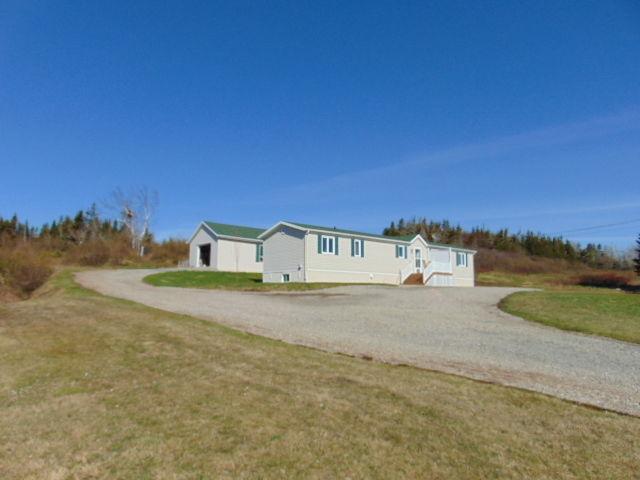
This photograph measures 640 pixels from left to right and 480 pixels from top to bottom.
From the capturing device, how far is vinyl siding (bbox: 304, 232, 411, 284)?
28953 millimetres

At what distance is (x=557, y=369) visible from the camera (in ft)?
26.0

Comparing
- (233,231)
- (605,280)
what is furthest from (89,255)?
(605,280)

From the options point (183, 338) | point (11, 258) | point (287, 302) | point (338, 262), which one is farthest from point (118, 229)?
point (183, 338)

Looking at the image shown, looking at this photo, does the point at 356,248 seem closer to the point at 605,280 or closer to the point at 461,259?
the point at 461,259

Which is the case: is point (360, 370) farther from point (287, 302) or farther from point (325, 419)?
point (287, 302)

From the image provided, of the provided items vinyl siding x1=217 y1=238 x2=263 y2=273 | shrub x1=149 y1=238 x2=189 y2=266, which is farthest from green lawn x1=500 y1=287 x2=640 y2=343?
shrub x1=149 y1=238 x2=189 y2=266

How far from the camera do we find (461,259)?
4138 cm

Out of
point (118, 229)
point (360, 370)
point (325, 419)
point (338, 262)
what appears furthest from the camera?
point (118, 229)

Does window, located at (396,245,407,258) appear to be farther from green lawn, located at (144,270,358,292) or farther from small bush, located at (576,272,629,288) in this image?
small bush, located at (576,272,629,288)

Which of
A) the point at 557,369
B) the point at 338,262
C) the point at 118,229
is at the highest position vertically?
the point at 118,229

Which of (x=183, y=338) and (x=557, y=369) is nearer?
(x=557, y=369)

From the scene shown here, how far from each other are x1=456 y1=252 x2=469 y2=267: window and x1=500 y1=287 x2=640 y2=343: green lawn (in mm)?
20948

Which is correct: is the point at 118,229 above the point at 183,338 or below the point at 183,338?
above

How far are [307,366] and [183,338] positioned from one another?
3.43 meters
